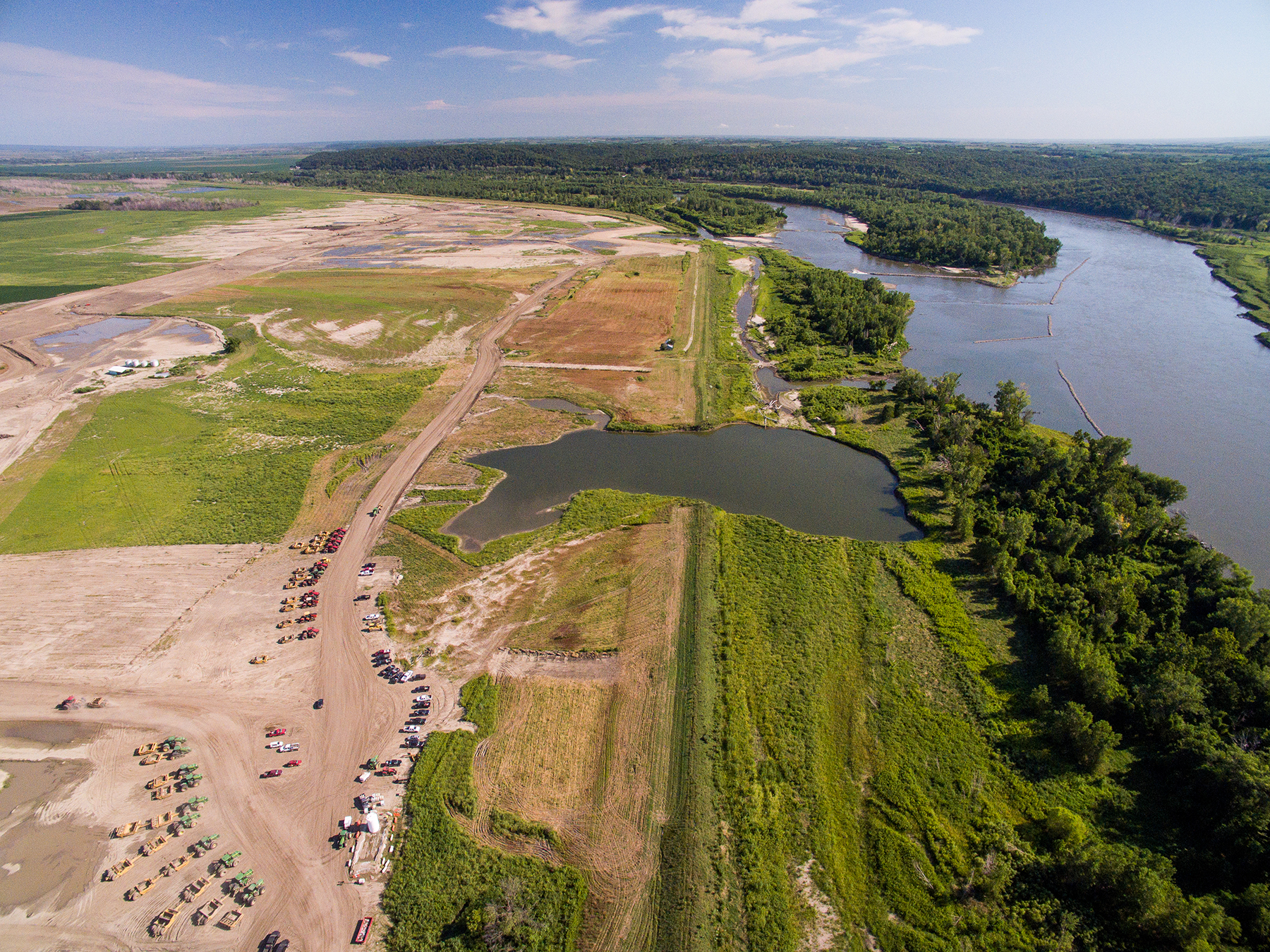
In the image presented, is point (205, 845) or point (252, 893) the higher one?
point (205, 845)

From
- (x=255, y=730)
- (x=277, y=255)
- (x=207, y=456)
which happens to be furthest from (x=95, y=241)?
(x=255, y=730)

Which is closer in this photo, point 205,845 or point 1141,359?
point 205,845

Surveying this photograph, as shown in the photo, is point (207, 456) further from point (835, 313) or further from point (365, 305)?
point (835, 313)

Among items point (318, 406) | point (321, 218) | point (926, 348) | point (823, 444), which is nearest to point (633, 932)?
point (823, 444)

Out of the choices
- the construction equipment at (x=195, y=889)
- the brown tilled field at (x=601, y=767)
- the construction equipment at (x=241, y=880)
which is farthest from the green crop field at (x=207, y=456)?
the brown tilled field at (x=601, y=767)

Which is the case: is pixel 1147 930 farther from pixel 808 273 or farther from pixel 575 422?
pixel 808 273

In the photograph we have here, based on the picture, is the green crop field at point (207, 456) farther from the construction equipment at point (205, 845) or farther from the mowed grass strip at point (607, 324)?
the construction equipment at point (205, 845)

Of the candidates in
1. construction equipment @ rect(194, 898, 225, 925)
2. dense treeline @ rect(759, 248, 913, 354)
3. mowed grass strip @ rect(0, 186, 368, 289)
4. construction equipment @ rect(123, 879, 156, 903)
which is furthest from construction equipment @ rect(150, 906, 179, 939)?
mowed grass strip @ rect(0, 186, 368, 289)
